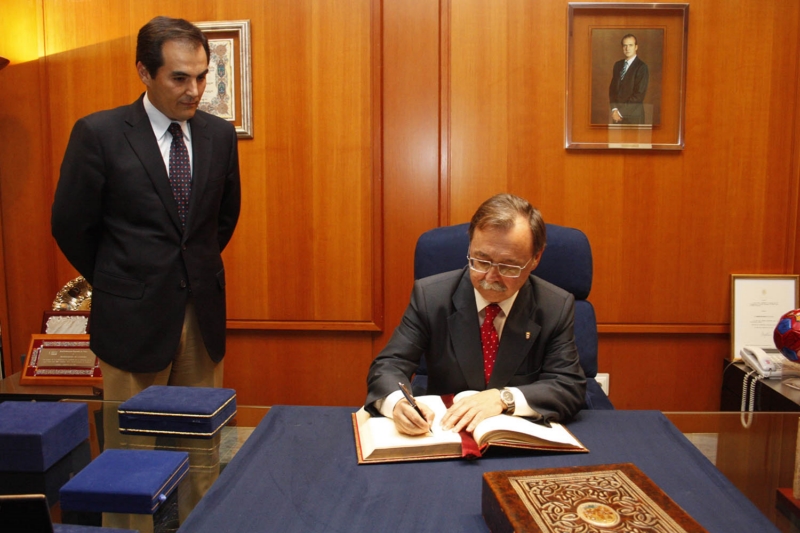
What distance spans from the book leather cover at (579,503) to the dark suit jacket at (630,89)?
2.39m

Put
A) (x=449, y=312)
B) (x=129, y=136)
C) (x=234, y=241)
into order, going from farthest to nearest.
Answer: (x=234, y=241), (x=129, y=136), (x=449, y=312)

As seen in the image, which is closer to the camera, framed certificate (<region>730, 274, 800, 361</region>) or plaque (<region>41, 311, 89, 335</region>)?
plaque (<region>41, 311, 89, 335</region>)

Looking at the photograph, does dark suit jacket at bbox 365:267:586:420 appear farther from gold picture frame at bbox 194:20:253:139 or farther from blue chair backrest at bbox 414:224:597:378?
gold picture frame at bbox 194:20:253:139

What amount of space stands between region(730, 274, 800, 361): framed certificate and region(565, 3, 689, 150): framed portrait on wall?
0.80 m

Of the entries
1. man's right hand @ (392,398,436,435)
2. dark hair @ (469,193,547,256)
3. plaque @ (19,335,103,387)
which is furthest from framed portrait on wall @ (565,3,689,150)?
plaque @ (19,335,103,387)

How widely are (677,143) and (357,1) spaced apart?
5.83 ft

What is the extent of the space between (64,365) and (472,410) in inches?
85.2

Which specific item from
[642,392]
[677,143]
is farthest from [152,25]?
[642,392]

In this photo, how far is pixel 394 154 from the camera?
10.5ft

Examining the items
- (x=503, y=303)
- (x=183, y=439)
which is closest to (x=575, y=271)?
(x=503, y=303)

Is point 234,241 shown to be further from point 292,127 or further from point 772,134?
point 772,134

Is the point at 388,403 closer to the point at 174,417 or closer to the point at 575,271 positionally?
the point at 174,417

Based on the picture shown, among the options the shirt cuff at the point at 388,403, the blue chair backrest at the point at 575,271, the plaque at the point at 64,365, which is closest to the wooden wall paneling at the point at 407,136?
the blue chair backrest at the point at 575,271

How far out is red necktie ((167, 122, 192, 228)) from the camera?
2004 millimetres
